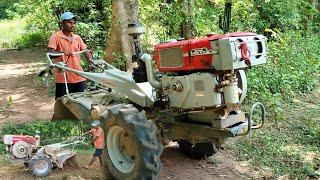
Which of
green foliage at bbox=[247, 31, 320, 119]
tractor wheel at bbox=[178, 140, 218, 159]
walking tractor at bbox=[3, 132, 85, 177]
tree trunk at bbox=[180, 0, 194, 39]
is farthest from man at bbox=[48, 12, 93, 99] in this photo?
tree trunk at bbox=[180, 0, 194, 39]

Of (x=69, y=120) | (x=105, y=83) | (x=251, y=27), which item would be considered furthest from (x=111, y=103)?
A: (x=251, y=27)

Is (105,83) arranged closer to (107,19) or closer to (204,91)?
(204,91)

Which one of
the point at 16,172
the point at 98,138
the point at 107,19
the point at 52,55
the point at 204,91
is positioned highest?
the point at 107,19

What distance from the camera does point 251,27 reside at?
1268cm

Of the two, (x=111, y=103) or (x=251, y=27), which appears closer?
(x=111, y=103)

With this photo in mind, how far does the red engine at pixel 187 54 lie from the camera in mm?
4636

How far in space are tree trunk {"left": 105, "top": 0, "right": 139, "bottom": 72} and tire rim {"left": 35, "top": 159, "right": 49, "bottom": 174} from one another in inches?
162

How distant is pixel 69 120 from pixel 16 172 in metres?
1.72

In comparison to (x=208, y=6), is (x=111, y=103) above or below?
below

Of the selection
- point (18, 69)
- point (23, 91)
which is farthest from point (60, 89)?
point (18, 69)

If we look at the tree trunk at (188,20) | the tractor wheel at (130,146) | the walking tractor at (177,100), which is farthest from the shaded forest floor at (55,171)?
the tree trunk at (188,20)

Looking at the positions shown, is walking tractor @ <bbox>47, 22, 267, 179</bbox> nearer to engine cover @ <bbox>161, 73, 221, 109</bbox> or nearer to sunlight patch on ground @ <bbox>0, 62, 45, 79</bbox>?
engine cover @ <bbox>161, 73, 221, 109</bbox>

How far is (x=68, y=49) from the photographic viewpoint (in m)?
6.77

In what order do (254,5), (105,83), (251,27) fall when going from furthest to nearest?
(254,5) → (251,27) → (105,83)
